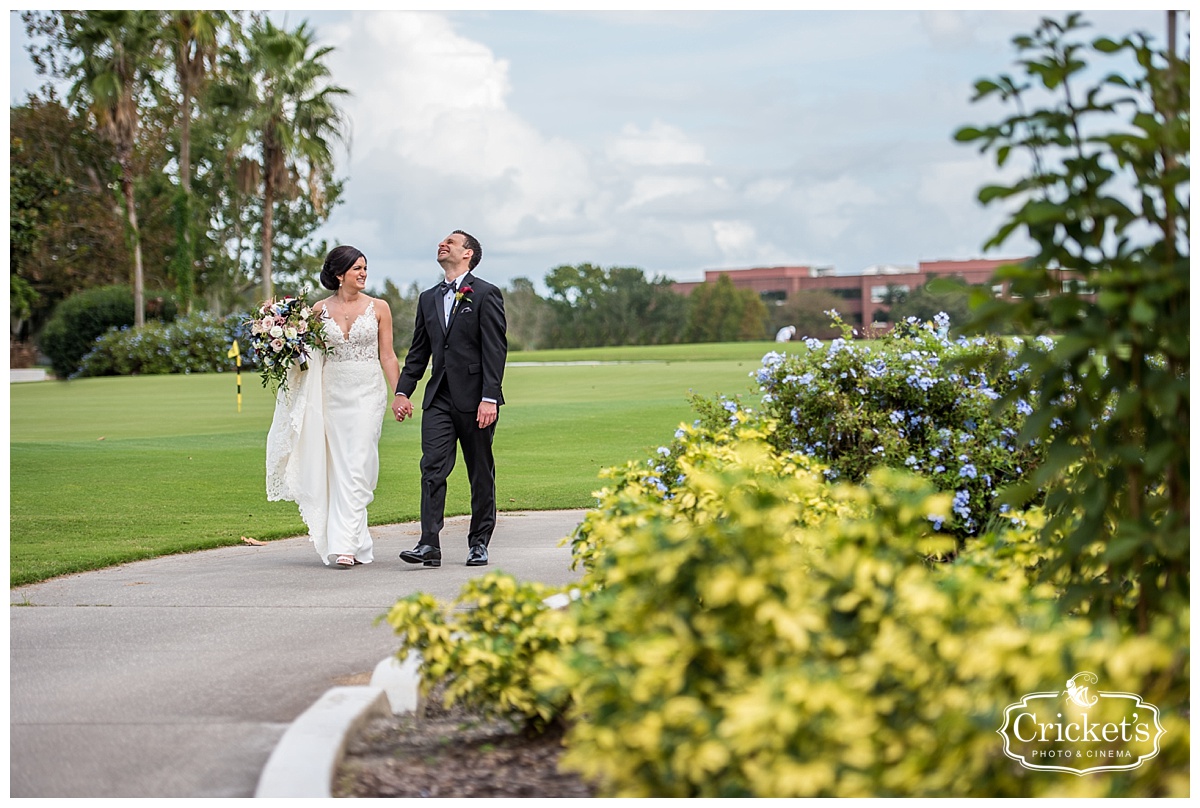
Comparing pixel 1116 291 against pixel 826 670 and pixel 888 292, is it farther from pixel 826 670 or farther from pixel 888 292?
pixel 888 292

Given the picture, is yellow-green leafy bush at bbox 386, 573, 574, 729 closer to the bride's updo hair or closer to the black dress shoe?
the black dress shoe

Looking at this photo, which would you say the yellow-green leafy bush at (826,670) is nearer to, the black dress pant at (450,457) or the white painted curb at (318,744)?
the white painted curb at (318,744)

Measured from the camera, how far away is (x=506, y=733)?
4.24 meters

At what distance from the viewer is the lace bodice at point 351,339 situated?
8.36m

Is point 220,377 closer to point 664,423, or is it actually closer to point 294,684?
point 664,423

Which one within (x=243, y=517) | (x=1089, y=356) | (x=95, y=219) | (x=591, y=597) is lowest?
(x=243, y=517)

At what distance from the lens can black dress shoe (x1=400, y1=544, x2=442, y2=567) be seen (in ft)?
26.4

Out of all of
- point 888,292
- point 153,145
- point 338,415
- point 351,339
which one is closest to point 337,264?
point 351,339

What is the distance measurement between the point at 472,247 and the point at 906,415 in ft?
10.0

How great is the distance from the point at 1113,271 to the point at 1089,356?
26 centimetres

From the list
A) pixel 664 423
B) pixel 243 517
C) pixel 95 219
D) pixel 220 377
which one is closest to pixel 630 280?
pixel 95 219

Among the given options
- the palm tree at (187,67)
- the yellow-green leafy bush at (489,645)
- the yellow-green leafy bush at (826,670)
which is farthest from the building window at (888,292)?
the yellow-green leafy bush at (826,670)

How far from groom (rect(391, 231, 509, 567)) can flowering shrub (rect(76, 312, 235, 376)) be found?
33398 millimetres

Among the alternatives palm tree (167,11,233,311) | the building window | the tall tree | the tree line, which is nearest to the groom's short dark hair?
the tall tree
